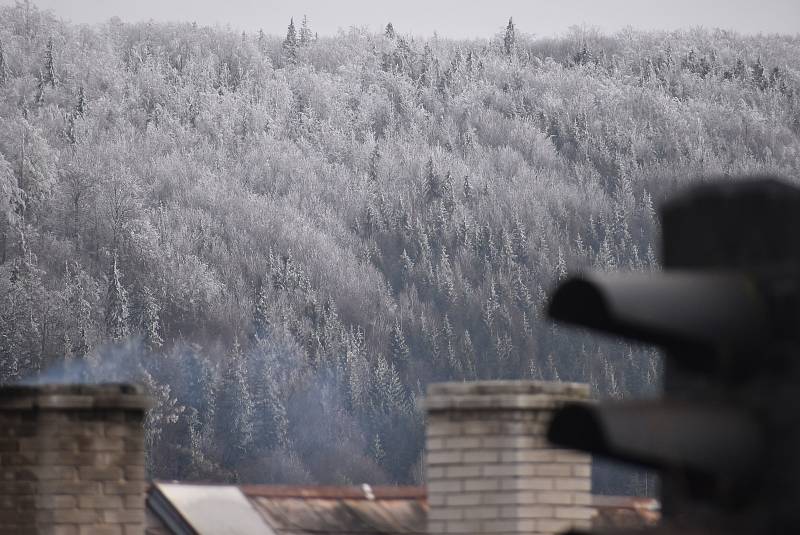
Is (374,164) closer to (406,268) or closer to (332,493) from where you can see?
(406,268)

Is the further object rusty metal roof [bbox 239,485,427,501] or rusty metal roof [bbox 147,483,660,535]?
rusty metal roof [bbox 239,485,427,501]

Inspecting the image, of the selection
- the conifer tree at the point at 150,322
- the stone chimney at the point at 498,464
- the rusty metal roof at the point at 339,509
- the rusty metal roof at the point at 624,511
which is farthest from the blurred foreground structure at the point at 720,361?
the conifer tree at the point at 150,322

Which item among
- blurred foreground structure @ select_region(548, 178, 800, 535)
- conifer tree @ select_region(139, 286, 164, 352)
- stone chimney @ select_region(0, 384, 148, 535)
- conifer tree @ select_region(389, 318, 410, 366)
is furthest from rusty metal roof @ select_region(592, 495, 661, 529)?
conifer tree @ select_region(389, 318, 410, 366)

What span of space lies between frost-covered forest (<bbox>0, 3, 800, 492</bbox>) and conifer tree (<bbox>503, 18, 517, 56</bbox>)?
21.4 feet

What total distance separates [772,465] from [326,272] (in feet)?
366

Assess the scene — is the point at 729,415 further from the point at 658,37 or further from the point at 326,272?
the point at 658,37

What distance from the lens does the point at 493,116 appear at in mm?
138000

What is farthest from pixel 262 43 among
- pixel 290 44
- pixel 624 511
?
pixel 624 511

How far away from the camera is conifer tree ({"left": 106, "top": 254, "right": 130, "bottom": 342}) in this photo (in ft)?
345

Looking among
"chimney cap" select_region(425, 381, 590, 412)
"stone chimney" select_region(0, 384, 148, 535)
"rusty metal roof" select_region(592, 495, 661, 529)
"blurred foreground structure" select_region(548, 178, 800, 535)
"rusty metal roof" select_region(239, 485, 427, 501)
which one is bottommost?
"blurred foreground structure" select_region(548, 178, 800, 535)

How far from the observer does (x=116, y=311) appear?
349ft

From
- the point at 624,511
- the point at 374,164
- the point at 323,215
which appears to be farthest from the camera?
the point at 374,164

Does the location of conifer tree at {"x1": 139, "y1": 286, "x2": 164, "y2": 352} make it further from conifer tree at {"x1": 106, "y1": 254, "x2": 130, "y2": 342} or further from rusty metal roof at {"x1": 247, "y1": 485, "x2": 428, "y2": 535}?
rusty metal roof at {"x1": 247, "y1": 485, "x2": 428, "y2": 535}

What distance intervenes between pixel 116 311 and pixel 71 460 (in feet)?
308
